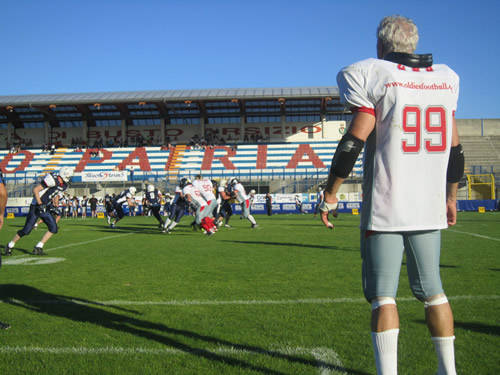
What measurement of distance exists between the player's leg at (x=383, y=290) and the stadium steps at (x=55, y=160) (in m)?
46.1

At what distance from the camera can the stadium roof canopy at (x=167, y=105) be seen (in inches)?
1873

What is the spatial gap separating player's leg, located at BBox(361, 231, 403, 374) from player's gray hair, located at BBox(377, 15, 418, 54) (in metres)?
1.08

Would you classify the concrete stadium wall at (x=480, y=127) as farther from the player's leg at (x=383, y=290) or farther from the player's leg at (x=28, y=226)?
the player's leg at (x=383, y=290)

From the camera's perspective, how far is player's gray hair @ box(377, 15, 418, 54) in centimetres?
261

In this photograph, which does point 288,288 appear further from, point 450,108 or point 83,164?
point 83,164

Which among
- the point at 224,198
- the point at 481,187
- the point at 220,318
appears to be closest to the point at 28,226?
the point at 220,318

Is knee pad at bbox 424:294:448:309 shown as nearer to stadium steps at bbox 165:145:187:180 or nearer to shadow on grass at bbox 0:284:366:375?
shadow on grass at bbox 0:284:366:375

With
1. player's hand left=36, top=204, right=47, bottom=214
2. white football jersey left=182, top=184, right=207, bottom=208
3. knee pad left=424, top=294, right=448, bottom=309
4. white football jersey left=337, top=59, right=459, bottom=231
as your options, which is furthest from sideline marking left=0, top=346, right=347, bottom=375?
white football jersey left=182, top=184, right=207, bottom=208

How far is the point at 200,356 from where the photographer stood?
3.38 m

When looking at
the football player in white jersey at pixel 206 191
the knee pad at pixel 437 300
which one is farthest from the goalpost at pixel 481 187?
the knee pad at pixel 437 300

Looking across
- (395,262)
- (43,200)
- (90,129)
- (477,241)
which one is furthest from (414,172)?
(90,129)

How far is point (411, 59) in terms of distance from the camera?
8.38 ft

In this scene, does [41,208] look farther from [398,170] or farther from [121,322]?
[398,170]

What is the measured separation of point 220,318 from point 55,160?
47111mm
